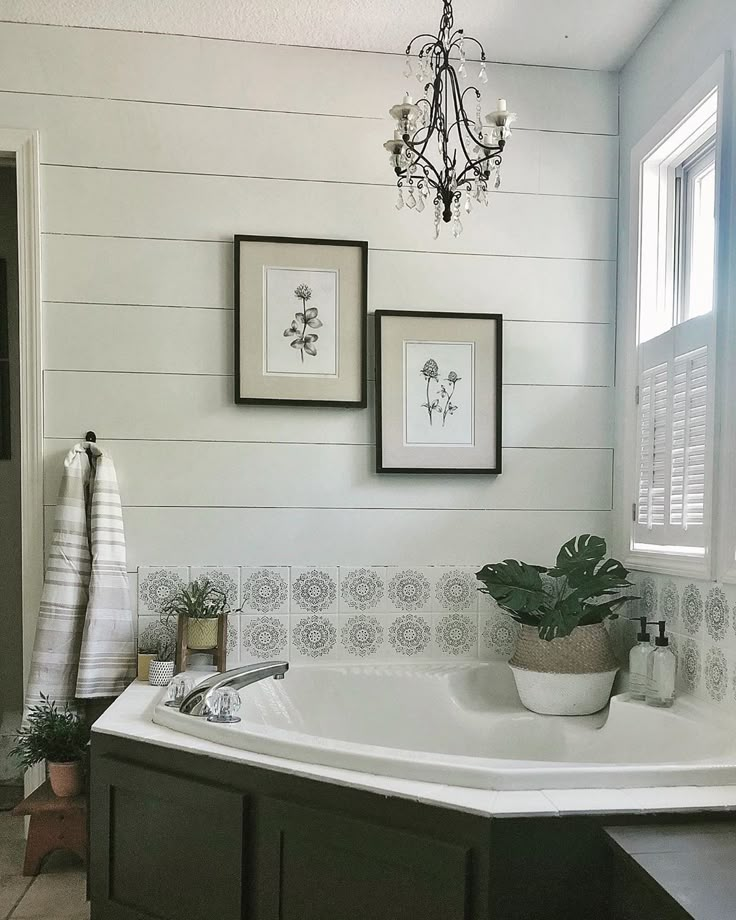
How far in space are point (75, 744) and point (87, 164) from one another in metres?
1.71

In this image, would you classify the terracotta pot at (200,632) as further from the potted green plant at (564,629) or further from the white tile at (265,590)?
the potted green plant at (564,629)

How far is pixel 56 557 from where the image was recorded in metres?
2.55

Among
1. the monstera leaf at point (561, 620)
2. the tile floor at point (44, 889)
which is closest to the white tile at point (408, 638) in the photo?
the monstera leaf at point (561, 620)

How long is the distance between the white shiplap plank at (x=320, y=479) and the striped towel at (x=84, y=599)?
106 millimetres

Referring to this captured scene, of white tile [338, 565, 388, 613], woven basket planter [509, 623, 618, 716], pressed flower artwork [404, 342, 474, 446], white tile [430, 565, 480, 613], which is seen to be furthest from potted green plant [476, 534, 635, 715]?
pressed flower artwork [404, 342, 474, 446]

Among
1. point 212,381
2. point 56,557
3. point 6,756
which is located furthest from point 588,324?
point 6,756

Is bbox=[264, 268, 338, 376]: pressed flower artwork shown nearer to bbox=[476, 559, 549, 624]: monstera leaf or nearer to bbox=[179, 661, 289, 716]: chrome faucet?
bbox=[476, 559, 549, 624]: monstera leaf

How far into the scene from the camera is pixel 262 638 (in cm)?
270

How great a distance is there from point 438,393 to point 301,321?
49cm

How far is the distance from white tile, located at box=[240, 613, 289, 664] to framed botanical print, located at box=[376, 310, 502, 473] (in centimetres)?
58

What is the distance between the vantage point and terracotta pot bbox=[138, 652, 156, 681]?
2.53 metres

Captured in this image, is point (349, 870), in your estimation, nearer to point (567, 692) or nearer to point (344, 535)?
point (567, 692)

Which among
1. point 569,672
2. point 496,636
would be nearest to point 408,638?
point 496,636

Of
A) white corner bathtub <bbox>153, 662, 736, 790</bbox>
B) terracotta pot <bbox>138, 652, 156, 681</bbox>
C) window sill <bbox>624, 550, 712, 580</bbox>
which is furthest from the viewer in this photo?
terracotta pot <bbox>138, 652, 156, 681</bbox>
